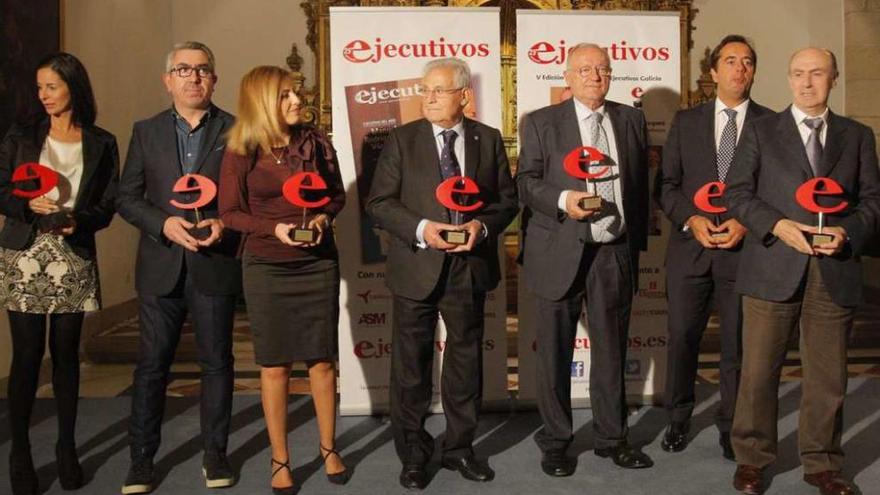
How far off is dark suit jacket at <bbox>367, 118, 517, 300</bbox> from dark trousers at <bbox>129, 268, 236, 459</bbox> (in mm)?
681

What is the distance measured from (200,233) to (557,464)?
1.71 m

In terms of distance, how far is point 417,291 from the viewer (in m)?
3.59

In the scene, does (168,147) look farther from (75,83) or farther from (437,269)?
(437,269)

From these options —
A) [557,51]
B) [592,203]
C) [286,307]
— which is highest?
[557,51]

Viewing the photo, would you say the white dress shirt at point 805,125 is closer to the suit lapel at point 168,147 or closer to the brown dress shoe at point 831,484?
the brown dress shoe at point 831,484

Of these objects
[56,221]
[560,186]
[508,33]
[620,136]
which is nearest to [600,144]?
[620,136]

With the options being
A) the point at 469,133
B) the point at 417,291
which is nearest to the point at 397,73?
the point at 469,133

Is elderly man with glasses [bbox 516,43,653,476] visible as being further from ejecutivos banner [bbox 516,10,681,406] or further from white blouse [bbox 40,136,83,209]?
white blouse [bbox 40,136,83,209]

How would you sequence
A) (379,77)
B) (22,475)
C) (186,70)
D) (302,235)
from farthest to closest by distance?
1. (379,77)
2. (22,475)
3. (186,70)
4. (302,235)

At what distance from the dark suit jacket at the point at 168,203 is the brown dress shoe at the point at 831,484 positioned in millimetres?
2331

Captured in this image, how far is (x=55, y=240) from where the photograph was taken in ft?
11.6

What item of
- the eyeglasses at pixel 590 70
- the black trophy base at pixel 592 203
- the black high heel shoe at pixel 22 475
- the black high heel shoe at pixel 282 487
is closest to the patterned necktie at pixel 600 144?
the eyeglasses at pixel 590 70

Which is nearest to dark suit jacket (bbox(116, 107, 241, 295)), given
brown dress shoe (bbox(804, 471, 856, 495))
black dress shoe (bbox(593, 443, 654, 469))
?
black dress shoe (bbox(593, 443, 654, 469))

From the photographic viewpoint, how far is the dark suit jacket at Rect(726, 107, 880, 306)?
10.7ft
